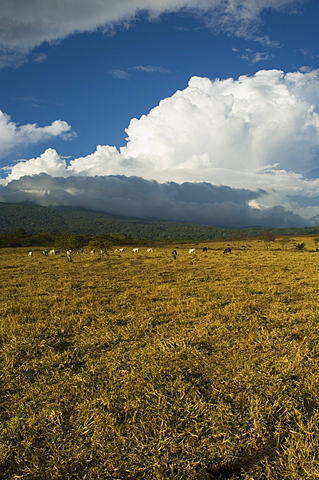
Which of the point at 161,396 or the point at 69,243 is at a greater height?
the point at 69,243

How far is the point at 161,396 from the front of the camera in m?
4.79

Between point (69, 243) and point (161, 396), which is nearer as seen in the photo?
point (161, 396)

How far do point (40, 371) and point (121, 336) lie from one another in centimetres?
248

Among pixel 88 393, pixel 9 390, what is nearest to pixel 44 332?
pixel 9 390

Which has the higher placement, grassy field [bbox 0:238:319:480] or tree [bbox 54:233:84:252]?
tree [bbox 54:233:84:252]

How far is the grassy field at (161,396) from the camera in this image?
353cm

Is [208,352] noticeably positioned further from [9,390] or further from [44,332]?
[44,332]

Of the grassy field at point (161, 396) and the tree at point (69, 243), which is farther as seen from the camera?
the tree at point (69, 243)

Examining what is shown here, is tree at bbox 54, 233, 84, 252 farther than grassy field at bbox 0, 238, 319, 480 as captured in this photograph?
Yes

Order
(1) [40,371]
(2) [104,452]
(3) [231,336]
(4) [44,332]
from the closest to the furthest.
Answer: (2) [104,452] < (1) [40,371] < (3) [231,336] < (4) [44,332]

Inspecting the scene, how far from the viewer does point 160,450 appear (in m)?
3.68

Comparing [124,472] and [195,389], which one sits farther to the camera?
[195,389]

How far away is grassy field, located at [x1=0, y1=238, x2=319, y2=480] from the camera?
3.53 meters

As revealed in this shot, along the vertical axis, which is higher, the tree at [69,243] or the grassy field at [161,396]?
the tree at [69,243]
